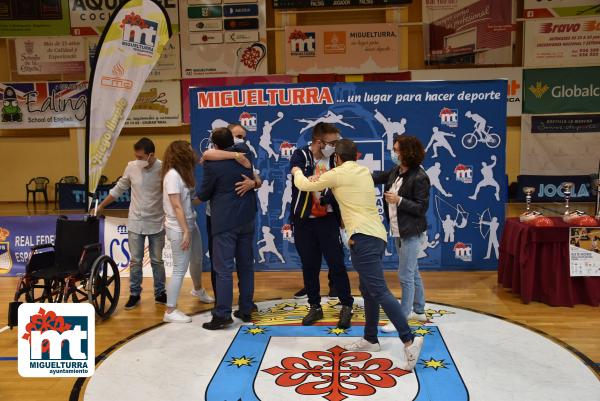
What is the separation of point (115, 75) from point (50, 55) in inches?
332

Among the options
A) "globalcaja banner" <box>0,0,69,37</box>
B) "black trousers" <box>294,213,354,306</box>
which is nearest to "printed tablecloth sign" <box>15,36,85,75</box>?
"globalcaja banner" <box>0,0,69,37</box>

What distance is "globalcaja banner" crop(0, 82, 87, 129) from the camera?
12.1 meters

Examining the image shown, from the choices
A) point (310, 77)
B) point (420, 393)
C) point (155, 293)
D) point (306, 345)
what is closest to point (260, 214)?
point (155, 293)

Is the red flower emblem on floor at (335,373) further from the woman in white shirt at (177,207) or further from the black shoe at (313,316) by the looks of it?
the woman in white shirt at (177,207)

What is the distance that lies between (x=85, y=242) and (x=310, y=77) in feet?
26.9

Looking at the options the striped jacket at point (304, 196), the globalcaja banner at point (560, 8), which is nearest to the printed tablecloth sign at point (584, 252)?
the striped jacket at point (304, 196)

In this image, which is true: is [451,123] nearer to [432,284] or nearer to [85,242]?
[432,284]

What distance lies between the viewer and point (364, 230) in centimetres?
314

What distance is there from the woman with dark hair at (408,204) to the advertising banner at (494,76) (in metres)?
8.43

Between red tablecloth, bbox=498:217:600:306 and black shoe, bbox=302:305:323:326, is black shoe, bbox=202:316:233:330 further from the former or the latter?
red tablecloth, bbox=498:217:600:306

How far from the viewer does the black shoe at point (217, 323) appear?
391cm

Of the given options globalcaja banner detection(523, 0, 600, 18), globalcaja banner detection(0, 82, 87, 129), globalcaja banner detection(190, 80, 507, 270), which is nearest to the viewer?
globalcaja banner detection(190, 80, 507, 270)

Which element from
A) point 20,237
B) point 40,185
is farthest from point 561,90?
point 40,185

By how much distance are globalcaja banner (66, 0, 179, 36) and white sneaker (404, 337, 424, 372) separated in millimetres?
10140
